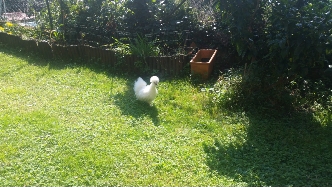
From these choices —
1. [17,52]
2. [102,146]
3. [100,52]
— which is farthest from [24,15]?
[102,146]

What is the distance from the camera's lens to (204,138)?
4.53m

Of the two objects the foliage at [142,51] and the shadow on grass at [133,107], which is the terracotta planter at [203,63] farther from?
the shadow on grass at [133,107]

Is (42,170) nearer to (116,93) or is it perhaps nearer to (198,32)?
(116,93)

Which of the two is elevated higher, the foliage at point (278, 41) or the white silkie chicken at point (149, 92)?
the foliage at point (278, 41)

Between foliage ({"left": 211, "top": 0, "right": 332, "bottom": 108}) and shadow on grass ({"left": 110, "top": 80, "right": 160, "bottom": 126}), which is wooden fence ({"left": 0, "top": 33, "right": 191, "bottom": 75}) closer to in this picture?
shadow on grass ({"left": 110, "top": 80, "right": 160, "bottom": 126})

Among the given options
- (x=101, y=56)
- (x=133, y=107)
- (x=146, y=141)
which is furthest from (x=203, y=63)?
(x=146, y=141)

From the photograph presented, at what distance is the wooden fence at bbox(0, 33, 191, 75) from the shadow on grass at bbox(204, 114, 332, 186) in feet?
7.47

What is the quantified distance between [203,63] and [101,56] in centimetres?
235

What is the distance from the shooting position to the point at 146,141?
4.41 meters

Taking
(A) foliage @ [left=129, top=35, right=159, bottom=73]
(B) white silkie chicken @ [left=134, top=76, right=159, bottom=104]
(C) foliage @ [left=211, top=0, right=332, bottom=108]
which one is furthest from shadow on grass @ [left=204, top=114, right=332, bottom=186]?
(A) foliage @ [left=129, top=35, right=159, bottom=73]

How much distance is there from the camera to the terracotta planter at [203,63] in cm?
642

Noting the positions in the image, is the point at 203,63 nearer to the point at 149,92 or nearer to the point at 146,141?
the point at 149,92

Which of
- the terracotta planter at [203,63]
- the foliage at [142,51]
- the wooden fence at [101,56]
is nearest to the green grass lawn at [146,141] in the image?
the terracotta planter at [203,63]

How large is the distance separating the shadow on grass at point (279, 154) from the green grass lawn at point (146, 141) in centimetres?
1
